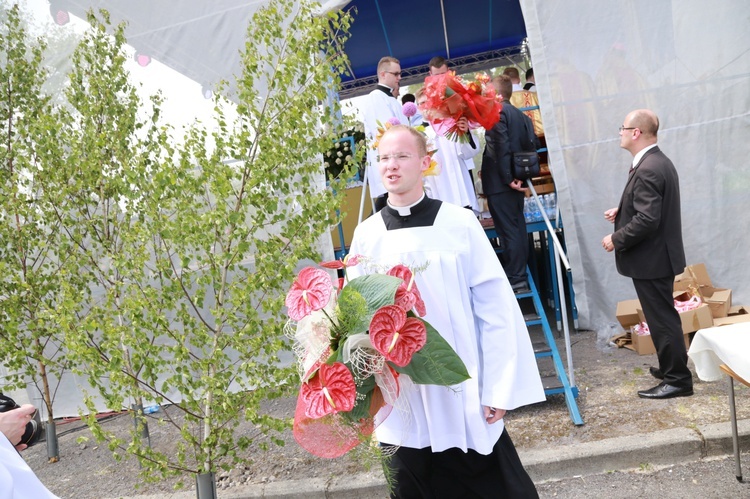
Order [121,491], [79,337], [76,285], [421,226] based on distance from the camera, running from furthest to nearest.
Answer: [76,285] → [121,491] → [79,337] → [421,226]

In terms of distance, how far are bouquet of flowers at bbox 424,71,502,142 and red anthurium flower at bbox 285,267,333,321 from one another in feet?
9.90

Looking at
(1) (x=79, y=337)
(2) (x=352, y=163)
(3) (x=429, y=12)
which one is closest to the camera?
(1) (x=79, y=337)

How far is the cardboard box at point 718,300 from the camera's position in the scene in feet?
19.8

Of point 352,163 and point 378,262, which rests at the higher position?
point 352,163

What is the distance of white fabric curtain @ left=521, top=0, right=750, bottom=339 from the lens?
621cm

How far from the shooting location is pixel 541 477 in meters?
4.13

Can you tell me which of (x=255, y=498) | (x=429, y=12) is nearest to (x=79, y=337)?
(x=255, y=498)

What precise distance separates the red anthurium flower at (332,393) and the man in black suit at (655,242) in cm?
322

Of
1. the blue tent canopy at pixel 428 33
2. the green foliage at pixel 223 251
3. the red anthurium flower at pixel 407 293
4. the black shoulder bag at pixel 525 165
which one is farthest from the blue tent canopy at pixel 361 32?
the red anthurium flower at pixel 407 293

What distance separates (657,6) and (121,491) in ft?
19.9

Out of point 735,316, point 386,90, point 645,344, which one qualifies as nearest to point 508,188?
point 386,90

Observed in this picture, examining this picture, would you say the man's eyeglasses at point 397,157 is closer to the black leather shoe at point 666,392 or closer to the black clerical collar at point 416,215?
the black clerical collar at point 416,215

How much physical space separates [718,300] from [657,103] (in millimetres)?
1881

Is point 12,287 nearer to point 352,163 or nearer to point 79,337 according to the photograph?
point 79,337
